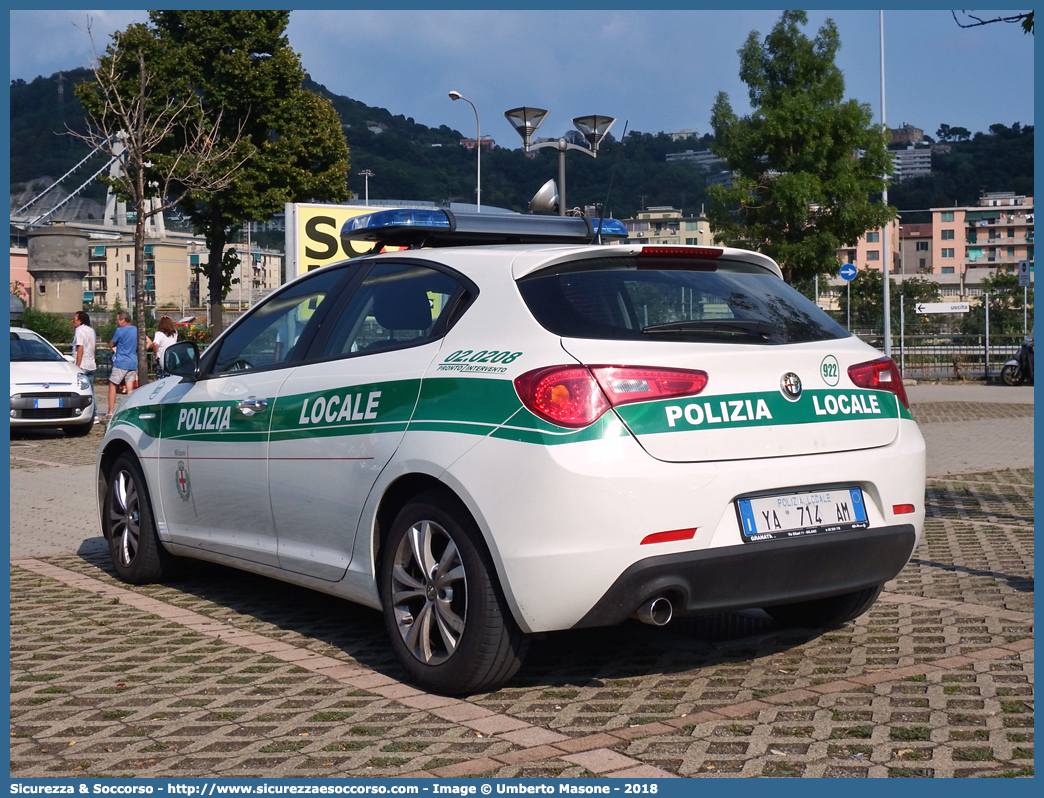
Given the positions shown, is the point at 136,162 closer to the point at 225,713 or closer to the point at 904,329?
the point at 225,713

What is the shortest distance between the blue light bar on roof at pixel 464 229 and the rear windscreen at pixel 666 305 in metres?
1.30

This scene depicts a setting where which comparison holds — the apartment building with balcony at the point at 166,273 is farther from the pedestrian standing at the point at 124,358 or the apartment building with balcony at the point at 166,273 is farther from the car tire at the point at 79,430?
the car tire at the point at 79,430

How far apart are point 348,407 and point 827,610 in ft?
7.40

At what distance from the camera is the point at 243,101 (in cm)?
2988

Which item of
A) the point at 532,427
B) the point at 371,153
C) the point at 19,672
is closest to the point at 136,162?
the point at 19,672

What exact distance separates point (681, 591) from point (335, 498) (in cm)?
151

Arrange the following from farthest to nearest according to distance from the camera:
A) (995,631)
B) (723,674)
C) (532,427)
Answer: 1. (995,631)
2. (723,674)
3. (532,427)

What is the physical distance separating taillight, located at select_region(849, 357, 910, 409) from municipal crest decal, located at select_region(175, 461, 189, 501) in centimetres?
330

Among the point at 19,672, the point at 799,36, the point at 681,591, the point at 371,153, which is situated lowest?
the point at 19,672

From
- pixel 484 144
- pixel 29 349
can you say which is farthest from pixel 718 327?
pixel 484 144

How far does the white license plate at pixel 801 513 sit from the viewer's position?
4250mm

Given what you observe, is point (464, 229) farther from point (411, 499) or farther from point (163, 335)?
point (163, 335)

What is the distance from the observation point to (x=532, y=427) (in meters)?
4.04

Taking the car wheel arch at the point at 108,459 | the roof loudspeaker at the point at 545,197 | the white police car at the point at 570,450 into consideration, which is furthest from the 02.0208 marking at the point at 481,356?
the roof loudspeaker at the point at 545,197
